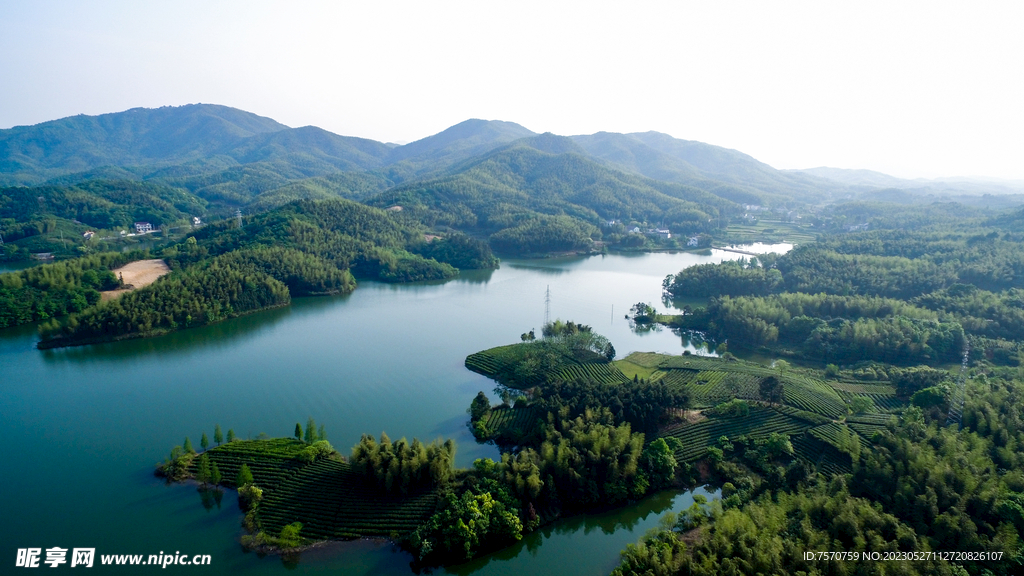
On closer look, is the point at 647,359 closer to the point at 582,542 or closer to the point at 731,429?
the point at 731,429

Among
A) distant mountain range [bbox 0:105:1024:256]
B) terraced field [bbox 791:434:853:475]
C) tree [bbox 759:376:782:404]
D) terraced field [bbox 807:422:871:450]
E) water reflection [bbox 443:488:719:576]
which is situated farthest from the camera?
distant mountain range [bbox 0:105:1024:256]

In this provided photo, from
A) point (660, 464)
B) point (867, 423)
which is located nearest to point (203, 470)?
point (660, 464)

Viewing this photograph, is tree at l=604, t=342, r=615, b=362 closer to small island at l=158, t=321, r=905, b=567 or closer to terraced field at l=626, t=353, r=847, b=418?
terraced field at l=626, t=353, r=847, b=418

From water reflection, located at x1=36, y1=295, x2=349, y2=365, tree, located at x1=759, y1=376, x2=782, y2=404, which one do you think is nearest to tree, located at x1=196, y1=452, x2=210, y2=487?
water reflection, located at x1=36, y1=295, x2=349, y2=365

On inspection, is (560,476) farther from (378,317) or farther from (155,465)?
(378,317)

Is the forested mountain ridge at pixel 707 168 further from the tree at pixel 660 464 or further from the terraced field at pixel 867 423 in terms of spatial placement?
the tree at pixel 660 464

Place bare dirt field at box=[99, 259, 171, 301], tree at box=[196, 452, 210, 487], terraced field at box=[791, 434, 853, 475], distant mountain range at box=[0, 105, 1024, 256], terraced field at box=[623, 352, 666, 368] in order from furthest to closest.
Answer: distant mountain range at box=[0, 105, 1024, 256] → bare dirt field at box=[99, 259, 171, 301] → terraced field at box=[623, 352, 666, 368] → terraced field at box=[791, 434, 853, 475] → tree at box=[196, 452, 210, 487]
